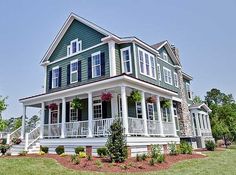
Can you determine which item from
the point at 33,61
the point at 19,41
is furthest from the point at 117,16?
the point at 33,61

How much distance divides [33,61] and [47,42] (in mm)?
2817

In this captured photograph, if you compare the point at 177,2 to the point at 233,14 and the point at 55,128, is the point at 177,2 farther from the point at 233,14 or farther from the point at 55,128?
the point at 55,128

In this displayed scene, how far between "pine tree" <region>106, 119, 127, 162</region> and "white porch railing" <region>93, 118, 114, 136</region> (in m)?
1.92

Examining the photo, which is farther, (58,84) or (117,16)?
(58,84)

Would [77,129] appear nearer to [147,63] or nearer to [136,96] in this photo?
[136,96]

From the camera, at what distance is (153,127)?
15352 mm

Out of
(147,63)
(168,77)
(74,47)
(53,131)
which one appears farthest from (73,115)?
(168,77)

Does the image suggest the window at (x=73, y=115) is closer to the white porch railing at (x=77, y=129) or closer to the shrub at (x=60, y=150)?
the white porch railing at (x=77, y=129)

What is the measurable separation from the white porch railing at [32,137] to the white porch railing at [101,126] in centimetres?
553

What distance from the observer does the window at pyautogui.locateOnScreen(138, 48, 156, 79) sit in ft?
55.2

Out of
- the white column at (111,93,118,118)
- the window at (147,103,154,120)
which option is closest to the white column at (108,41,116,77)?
the white column at (111,93,118,118)

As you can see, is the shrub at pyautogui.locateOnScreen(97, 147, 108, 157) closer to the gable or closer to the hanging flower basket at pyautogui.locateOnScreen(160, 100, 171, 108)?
the hanging flower basket at pyautogui.locateOnScreen(160, 100, 171, 108)

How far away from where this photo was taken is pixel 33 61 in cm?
2308

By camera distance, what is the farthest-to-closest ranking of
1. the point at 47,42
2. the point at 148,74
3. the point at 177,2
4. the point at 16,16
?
the point at 47,42 < the point at 148,74 < the point at 16,16 < the point at 177,2
